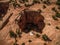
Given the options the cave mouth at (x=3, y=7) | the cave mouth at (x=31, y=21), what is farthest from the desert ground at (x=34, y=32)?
the cave mouth at (x=3, y=7)

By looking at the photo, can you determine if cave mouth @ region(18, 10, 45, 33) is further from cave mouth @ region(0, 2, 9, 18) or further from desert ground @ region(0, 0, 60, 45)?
cave mouth @ region(0, 2, 9, 18)

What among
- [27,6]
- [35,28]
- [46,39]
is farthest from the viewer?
[27,6]

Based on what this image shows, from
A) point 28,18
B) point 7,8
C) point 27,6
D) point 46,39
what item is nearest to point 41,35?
point 46,39

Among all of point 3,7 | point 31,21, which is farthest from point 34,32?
point 3,7

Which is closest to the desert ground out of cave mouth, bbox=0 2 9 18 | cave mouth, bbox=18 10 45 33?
cave mouth, bbox=18 10 45 33

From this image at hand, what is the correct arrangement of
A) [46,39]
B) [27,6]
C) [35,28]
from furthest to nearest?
[27,6], [35,28], [46,39]

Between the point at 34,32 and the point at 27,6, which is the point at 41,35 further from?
the point at 27,6

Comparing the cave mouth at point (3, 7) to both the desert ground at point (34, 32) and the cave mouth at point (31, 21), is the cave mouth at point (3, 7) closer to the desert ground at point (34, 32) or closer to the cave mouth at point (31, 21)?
the desert ground at point (34, 32)

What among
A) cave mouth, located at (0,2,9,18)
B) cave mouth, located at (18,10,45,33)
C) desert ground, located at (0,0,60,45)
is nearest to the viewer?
desert ground, located at (0,0,60,45)
